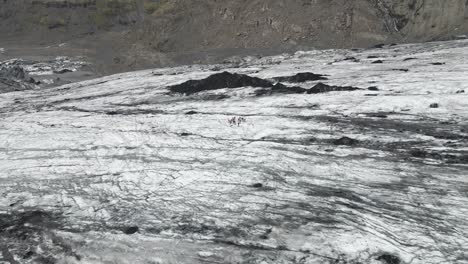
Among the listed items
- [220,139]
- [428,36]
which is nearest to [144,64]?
[428,36]

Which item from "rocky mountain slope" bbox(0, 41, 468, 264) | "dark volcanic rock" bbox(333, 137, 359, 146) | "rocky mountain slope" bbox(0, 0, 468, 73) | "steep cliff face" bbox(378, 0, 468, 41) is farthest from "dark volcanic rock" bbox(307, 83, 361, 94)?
"steep cliff face" bbox(378, 0, 468, 41)

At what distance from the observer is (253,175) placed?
8.38 meters

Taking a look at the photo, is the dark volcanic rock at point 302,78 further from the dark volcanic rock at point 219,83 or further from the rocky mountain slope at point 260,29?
the rocky mountain slope at point 260,29

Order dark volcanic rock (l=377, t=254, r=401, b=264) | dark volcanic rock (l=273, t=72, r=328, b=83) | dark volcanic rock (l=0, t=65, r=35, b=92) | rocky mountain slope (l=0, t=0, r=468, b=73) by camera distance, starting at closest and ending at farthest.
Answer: dark volcanic rock (l=377, t=254, r=401, b=264) → dark volcanic rock (l=273, t=72, r=328, b=83) → dark volcanic rock (l=0, t=65, r=35, b=92) → rocky mountain slope (l=0, t=0, r=468, b=73)

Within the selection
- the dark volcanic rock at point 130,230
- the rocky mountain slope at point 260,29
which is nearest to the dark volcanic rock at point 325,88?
the dark volcanic rock at point 130,230

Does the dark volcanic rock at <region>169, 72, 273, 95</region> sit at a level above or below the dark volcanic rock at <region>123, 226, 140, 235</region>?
above

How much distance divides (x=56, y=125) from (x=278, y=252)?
9.04 m

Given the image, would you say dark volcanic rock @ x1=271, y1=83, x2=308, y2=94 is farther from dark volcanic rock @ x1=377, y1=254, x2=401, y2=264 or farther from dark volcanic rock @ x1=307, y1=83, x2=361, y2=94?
dark volcanic rock @ x1=377, y1=254, x2=401, y2=264

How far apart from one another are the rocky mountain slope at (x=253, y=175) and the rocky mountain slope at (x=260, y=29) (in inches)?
658

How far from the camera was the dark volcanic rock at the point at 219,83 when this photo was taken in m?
15.6

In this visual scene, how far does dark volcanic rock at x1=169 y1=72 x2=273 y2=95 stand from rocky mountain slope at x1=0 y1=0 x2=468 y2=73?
14679 millimetres

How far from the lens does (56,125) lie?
13.1 m

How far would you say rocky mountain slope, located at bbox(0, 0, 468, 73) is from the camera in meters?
30.7

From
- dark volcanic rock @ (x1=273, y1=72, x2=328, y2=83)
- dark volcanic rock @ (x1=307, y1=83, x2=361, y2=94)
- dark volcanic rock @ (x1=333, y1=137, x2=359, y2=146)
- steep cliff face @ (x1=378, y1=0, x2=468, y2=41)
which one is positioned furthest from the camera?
steep cliff face @ (x1=378, y1=0, x2=468, y2=41)
